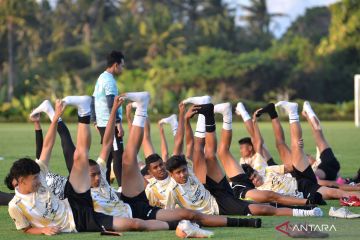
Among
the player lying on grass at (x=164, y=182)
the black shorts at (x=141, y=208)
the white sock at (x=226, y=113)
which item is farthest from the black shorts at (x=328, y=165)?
the black shorts at (x=141, y=208)

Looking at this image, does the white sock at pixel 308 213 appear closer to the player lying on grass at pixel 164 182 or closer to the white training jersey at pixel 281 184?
the player lying on grass at pixel 164 182

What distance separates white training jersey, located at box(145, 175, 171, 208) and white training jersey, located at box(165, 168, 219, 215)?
0.25 m

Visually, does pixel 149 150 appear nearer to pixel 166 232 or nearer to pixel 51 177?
pixel 51 177

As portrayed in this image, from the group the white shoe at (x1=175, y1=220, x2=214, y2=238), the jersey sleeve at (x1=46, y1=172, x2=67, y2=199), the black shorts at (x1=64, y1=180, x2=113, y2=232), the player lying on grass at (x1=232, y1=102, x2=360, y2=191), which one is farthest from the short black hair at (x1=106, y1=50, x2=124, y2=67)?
the white shoe at (x1=175, y1=220, x2=214, y2=238)

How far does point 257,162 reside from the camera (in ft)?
45.5

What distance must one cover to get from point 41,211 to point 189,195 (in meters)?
1.83

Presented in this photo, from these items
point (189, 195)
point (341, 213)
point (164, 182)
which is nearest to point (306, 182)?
point (341, 213)

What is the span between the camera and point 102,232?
31.1 feet

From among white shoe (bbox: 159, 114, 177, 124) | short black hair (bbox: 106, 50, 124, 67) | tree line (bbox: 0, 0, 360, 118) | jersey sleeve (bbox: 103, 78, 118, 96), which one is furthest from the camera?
tree line (bbox: 0, 0, 360, 118)

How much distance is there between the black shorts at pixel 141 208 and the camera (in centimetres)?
1004

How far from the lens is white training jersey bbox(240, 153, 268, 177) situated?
45.2 ft

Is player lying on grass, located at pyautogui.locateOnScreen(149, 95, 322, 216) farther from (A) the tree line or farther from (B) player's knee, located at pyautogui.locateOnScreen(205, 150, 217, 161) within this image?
(A) the tree line

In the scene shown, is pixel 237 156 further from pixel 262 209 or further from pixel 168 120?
pixel 262 209

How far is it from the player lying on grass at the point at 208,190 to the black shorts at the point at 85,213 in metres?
1.17
